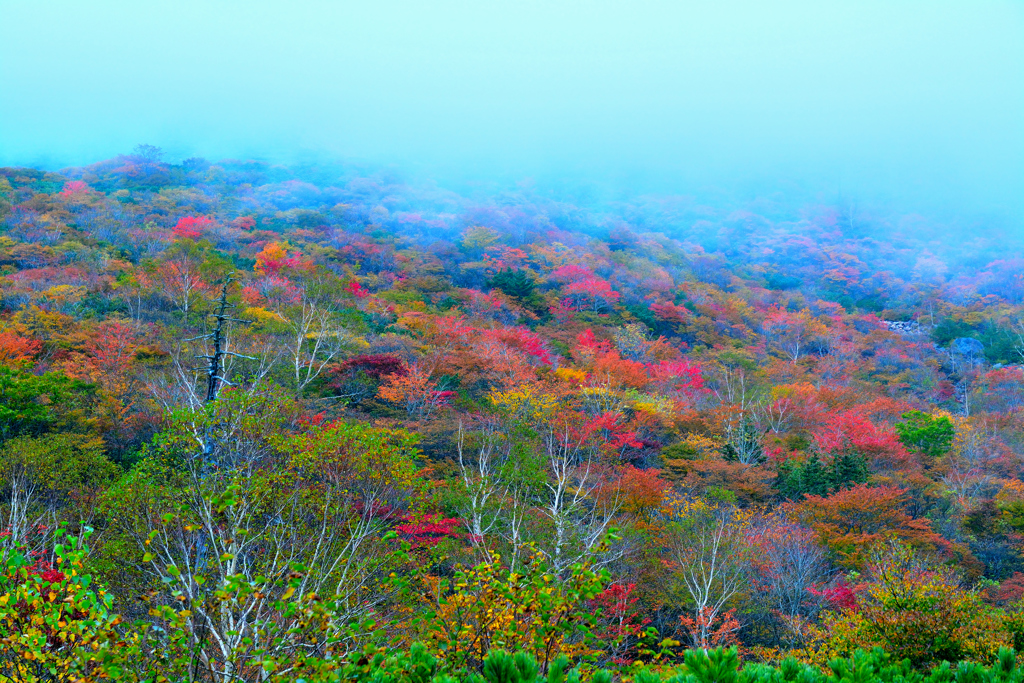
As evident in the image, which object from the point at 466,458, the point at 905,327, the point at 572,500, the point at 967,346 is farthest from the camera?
the point at 905,327

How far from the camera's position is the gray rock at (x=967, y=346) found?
143 ft

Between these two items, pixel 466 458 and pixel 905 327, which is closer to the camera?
pixel 466 458

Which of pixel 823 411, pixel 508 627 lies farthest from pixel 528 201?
pixel 508 627

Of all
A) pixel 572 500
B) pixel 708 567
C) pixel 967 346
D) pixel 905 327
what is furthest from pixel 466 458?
pixel 905 327

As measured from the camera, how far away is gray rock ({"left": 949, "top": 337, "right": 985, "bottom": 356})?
4362 cm

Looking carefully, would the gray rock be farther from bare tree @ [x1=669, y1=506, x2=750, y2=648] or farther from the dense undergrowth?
bare tree @ [x1=669, y1=506, x2=750, y2=648]

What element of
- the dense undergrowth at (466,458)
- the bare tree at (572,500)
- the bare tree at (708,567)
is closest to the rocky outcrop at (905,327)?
the dense undergrowth at (466,458)

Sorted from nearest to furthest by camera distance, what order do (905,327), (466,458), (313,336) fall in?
(466,458) < (313,336) < (905,327)

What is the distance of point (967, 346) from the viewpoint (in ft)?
145

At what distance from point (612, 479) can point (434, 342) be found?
44.8 feet

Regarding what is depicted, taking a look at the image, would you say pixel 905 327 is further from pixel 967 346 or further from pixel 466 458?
pixel 466 458

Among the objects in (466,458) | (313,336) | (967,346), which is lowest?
(967,346)

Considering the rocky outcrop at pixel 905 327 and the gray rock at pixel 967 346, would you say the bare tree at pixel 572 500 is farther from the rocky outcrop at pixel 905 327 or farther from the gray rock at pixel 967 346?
the rocky outcrop at pixel 905 327

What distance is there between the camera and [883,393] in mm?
34531
